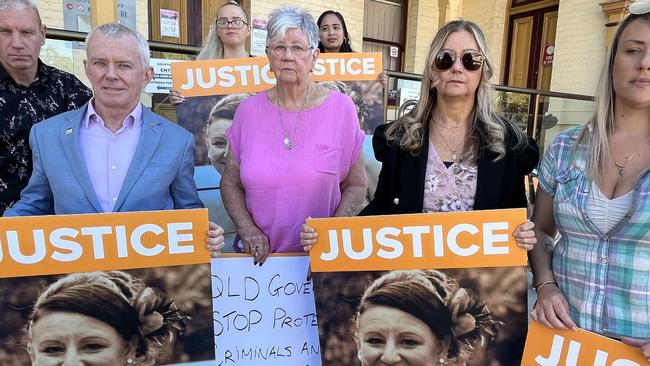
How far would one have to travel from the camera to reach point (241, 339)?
1919 mm

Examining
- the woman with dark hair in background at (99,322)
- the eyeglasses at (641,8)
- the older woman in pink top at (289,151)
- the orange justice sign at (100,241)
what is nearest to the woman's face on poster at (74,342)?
the woman with dark hair in background at (99,322)

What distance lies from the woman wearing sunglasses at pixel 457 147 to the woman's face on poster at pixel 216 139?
136cm

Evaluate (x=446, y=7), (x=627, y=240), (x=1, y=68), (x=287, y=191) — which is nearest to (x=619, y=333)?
(x=627, y=240)

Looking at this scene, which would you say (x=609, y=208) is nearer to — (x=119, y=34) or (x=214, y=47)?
(x=119, y=34)

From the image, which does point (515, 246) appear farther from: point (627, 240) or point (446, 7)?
point (446, 7)

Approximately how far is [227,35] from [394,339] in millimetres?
2399

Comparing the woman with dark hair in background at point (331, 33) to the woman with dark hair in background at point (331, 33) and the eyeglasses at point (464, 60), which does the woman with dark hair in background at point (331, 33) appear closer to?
the woman with dark hair in background at point (331, 33)

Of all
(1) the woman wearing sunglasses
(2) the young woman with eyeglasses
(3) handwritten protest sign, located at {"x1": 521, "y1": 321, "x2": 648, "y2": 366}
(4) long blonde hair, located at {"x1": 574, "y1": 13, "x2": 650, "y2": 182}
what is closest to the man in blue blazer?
(1) the woman wearing sunglasses

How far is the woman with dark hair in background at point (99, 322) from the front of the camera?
1.59 meters

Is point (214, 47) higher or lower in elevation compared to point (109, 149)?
higher

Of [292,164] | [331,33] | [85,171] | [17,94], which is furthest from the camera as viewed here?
[331,33]

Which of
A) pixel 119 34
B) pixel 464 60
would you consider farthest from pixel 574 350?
pixel 119 34

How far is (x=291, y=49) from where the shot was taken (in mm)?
1896

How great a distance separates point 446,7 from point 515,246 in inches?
350
